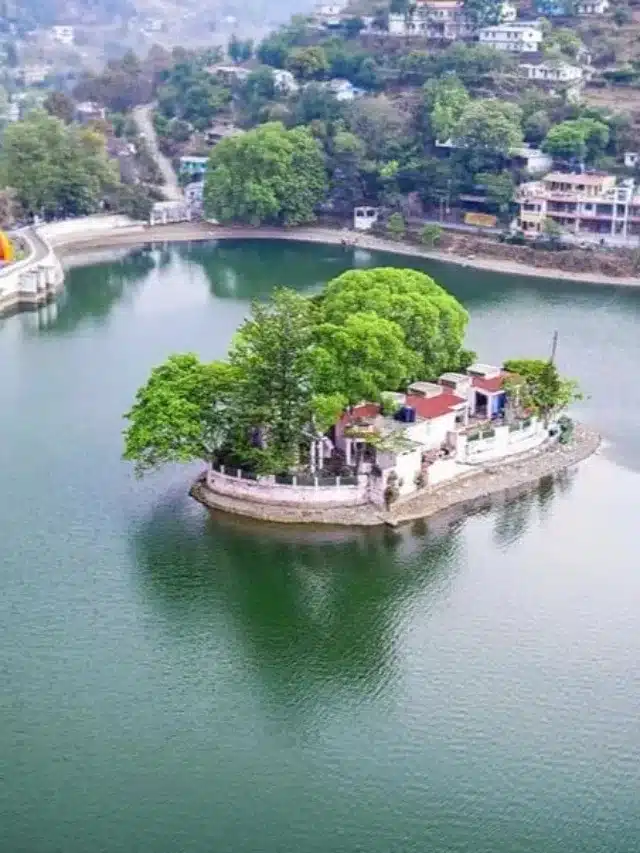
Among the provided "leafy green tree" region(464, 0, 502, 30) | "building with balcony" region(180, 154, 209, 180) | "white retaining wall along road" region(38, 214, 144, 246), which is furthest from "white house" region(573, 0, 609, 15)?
"white retaining wall along road" region(38, 214, 144, 246)

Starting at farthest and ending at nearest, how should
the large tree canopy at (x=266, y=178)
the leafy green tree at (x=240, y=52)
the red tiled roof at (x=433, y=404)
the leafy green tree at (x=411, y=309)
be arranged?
the leafy green tree at (x=240, y=52), the large tree canopy at (x=266, y=178), the leafy green tree at (x=411, y=309), the red tiled roof at (x=433, y=404)

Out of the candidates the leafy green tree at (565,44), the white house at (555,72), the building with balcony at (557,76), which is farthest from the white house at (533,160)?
the leafy green tree at (565,44)

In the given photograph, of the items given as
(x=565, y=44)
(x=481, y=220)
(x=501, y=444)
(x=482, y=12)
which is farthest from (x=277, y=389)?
(x=482, y=12)

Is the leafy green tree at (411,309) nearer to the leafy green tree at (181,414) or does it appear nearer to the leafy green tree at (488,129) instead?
the leafy green tree at (181,414)

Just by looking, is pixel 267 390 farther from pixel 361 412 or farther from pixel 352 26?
pixel 352 26

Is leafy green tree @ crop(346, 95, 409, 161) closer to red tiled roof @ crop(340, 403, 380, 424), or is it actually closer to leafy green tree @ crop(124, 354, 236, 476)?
red tiled roof @ crop(340, 403, 380, 424)

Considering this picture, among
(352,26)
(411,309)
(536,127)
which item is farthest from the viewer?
(352,26)

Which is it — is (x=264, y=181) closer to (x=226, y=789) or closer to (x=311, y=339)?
(x=311, y=339)

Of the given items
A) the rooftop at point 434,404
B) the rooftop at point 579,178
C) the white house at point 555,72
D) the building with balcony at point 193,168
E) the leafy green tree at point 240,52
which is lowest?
the rooftop at point 434,404
